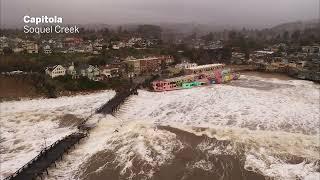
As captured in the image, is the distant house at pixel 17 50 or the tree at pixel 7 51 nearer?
the tree at pixel 7 51

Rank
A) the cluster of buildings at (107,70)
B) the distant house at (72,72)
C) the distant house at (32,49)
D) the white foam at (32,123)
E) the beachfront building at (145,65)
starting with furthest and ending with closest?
the distant house at (32,49) < the beachfront building at (145,65) < the cluster of buildings at (107,70) < the distant house at (72,72) < the white foam at (32,123)

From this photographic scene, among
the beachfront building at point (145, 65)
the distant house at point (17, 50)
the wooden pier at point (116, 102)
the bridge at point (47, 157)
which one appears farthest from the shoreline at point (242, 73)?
the distant house at point (17, 50)

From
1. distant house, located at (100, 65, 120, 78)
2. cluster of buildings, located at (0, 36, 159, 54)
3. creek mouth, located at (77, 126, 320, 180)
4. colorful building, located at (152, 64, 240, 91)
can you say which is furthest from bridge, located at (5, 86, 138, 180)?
cluster of buildings, located at (0, 36, 159, 54)

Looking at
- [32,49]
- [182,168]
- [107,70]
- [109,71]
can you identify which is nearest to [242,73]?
[109,71]

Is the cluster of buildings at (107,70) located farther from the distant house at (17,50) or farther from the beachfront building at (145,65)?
the distant house at (17,50)

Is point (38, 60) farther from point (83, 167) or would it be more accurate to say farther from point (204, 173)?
point (204, 173)

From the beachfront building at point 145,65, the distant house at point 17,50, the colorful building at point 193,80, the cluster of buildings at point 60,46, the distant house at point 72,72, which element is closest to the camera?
the colorful building at point 193,80

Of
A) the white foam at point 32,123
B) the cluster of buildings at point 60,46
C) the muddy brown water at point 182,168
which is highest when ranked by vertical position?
the cluster of buildings at point 60,46

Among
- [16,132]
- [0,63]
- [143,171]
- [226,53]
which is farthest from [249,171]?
[226,53]

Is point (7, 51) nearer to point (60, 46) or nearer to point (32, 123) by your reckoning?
point (60, 46)
